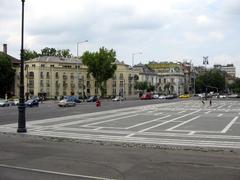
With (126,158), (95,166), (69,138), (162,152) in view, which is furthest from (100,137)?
(95,166)

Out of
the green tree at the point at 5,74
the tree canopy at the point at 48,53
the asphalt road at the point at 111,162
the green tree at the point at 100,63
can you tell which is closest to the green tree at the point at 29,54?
A: the tree canopy at the point at 48,53

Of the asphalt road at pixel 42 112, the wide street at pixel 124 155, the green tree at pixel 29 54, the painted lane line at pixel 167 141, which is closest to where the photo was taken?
the wide street at pixel 124 155

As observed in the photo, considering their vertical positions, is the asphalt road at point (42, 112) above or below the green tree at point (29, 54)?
below

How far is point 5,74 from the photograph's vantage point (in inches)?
4439

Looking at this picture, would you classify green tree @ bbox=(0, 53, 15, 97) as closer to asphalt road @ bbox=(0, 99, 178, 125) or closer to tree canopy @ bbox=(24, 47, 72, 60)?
tree canopy @ bbox=(24, 47, 72, 60)

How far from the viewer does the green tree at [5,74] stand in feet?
365

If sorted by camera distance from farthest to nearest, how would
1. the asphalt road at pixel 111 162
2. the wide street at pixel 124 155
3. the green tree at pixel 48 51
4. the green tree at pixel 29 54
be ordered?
1. the green tree at pixel 48 51
2. the green tree at pixel 29 54
3. the wide street at pixel 124 155
4. the asphalt road at pixel 111 162

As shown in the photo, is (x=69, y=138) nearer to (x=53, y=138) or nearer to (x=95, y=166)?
(x=53, y=138)

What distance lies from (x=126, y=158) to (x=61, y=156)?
2.18m

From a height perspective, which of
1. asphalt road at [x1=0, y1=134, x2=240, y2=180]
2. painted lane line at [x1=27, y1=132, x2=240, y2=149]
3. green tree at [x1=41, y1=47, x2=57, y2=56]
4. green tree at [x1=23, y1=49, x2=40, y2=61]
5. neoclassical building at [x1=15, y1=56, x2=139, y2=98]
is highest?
green tree at [x1=41, y1=47, x2=57, y2=56]

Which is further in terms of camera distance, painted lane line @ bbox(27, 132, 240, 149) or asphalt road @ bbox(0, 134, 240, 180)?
painted lane line @ bbox(27, 132, 240, 149)

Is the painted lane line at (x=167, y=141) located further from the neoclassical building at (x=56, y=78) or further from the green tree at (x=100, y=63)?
the green tree at (x=100, y=63)

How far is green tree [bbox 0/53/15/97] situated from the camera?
111m

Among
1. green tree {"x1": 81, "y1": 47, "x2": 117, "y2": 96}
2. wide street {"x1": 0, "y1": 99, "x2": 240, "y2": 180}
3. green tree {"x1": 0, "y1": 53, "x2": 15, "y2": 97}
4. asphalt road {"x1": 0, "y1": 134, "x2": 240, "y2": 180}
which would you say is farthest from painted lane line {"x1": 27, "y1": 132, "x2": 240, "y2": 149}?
green tree {"x1": 81, "y1": 47, "x2": 117, "y2": 96}
